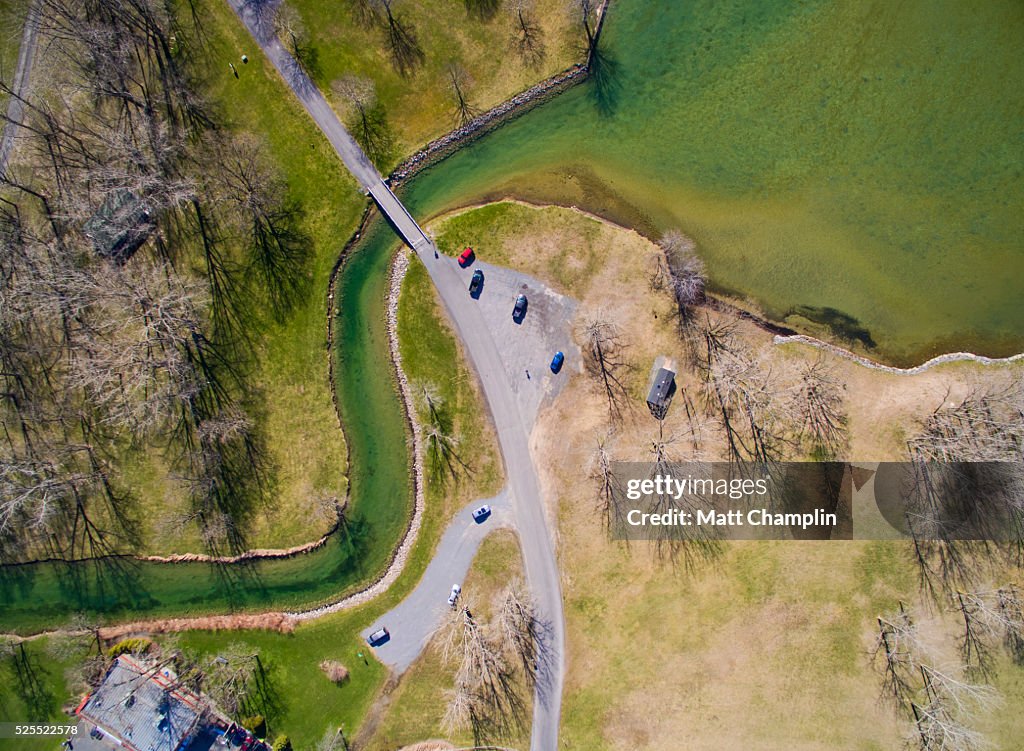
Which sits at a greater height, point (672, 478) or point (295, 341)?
point (295, 341)

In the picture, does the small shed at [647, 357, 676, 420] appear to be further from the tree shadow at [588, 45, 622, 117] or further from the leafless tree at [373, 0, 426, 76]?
the leafless tree at [373, 0, 426, 76]

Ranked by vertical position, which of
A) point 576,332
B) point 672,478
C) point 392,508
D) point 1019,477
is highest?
point 576,332

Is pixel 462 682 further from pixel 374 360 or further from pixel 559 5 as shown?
pixel 559 5

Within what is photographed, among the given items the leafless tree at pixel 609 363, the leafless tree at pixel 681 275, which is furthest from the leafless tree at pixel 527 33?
the leafless tree at pixel 609 363

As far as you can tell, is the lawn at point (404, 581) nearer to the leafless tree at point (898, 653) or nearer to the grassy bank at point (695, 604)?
the grassy bank at point (695, 604)

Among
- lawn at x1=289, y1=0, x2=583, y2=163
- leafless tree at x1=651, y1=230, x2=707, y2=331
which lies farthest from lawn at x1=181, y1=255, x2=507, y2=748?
leafless tree at x1=651, y1=230, x2=707, y2=331

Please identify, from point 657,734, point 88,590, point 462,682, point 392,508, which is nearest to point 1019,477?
point 657,734

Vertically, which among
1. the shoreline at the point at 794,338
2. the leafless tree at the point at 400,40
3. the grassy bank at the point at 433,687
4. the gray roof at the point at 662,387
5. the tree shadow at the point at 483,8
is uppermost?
the tree shadow at the point at 483,8
